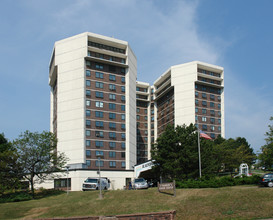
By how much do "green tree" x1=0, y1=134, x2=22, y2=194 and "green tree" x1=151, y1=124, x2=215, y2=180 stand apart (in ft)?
70.3

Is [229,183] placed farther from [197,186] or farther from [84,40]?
[84,40]

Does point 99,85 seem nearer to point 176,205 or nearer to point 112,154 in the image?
point 112,154

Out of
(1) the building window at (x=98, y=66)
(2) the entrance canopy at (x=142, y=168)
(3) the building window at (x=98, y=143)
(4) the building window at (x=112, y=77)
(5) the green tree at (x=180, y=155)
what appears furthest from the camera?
(4) the building window at (x=112, y=77)

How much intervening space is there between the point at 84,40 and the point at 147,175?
3414 cm

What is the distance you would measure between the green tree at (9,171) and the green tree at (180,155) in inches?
844

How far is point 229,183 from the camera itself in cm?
3828

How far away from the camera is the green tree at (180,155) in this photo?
5297 cm

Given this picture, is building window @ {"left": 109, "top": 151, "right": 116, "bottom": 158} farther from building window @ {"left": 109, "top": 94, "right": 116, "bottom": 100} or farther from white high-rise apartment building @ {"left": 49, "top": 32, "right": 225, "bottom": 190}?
building window @ {"left": 109, "top": 94, "right": 116, "bottom": 100}

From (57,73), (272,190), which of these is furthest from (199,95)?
(272,190)

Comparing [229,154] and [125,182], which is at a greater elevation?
[229,154]

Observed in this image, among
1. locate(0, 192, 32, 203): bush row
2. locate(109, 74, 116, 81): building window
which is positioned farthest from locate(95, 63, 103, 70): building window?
locate(0, 192, 32, 203): bush row

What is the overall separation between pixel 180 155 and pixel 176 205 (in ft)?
79.1

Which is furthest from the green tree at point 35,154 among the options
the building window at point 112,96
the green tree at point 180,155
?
the building window at point 112,96

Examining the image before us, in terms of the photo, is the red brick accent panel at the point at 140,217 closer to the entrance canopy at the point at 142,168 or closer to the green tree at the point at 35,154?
the green tree at the point at 35,154
